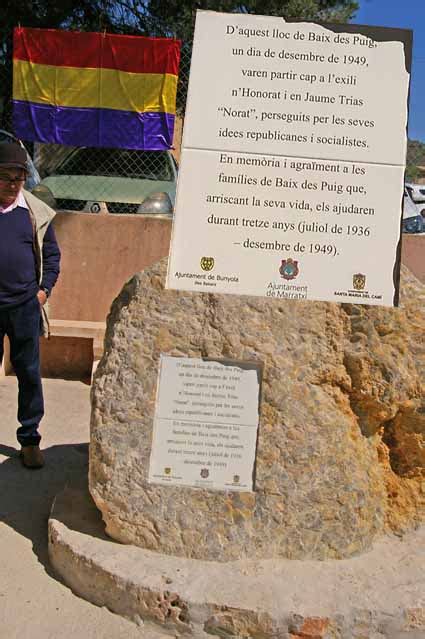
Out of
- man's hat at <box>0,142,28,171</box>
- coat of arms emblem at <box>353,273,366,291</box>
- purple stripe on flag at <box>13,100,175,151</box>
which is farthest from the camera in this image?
purple stripe on flag at <box>13,100,175,151</box>

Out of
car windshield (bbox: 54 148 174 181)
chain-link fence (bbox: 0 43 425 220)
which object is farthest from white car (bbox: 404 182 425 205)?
car windshield (bbox: 54 148 174 181)

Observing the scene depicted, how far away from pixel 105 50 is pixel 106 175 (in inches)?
49.8

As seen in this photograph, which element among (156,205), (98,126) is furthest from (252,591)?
(98,126)

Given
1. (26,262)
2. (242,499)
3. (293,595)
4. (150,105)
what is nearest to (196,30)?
(26,262)

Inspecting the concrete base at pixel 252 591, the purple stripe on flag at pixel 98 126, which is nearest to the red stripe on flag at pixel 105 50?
the purple stripe on flag at pixel 98 126

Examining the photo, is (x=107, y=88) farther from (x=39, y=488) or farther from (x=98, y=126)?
(x=39, y=488)

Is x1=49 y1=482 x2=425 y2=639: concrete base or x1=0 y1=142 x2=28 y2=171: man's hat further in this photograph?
x1=0 y1=142 x2=28 y2=171: man's hat

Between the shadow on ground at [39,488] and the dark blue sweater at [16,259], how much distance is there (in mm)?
937

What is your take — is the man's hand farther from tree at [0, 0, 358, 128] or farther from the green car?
tree at [0, 0, 358, 128]

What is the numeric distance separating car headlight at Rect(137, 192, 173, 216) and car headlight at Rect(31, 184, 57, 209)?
85 centimetres

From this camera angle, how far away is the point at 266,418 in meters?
2.71

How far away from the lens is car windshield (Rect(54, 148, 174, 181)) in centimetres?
732

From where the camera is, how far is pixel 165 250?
19.4 ft

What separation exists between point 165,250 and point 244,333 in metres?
3.29
